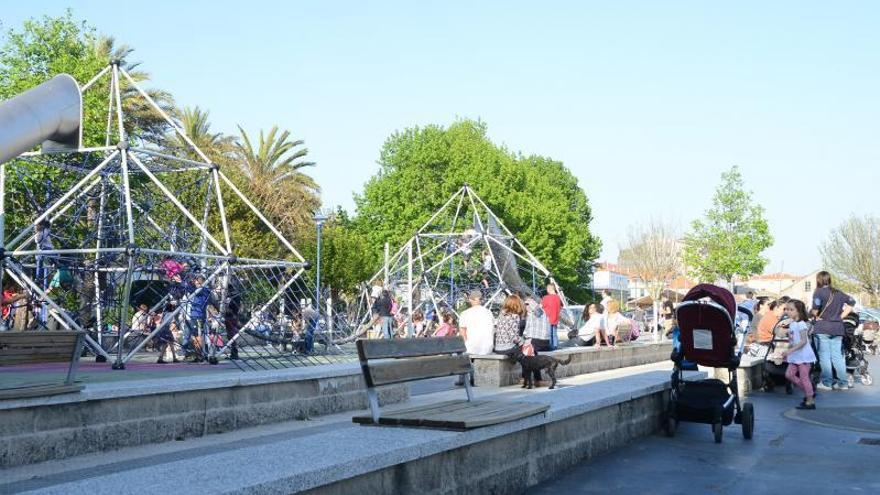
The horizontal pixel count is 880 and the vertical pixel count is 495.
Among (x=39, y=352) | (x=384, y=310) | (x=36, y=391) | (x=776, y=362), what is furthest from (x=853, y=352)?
(x=36, y=391)

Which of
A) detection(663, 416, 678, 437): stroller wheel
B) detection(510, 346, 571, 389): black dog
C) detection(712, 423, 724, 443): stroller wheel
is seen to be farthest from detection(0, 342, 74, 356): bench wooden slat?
detection(510, 346, 571, 389): black dog

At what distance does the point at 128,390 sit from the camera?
27.7ft

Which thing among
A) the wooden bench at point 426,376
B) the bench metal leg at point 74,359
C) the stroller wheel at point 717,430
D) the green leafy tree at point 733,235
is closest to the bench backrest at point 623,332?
the stroller wheel at point 717,430

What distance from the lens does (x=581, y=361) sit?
17.4m

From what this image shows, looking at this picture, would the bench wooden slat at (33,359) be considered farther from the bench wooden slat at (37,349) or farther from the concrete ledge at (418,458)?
the concrete ledge at (418,458)

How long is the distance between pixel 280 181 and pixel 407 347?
43.8 meters

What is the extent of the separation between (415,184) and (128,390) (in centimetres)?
5015

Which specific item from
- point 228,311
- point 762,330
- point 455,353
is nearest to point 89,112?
point 228,311

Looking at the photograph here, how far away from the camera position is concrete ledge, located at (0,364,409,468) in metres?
7.59

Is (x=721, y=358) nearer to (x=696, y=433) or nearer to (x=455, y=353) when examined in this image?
(x=696, y=433)

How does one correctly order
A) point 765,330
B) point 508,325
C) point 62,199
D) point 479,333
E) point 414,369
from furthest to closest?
point 765,330
point 62,199
point 479,333
point 508,325
point 414,369

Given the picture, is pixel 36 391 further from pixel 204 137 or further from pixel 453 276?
pixel 204 137

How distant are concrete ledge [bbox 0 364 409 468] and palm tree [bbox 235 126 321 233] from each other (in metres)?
37.1

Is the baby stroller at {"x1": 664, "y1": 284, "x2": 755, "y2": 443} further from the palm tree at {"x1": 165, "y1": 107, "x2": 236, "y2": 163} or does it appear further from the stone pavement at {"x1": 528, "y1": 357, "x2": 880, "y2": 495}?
the palm tree at {"x1": 165, "y1": 107, "x2": 236, "y2": 163}
